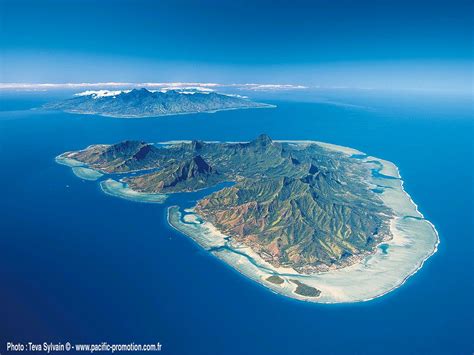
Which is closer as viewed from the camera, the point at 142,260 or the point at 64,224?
the point at 142,260

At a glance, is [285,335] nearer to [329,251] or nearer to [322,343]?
[322,343]

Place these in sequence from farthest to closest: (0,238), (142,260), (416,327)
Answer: (0,238)
(142,260)
(416,327)

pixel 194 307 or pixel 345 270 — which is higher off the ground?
pixel 194 307

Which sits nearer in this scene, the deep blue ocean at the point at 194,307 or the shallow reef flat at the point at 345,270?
the deep blue ocean at the point at 194,307

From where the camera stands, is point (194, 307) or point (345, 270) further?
point (345, 270)

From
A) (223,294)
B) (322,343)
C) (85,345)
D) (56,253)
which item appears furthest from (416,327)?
(56,253)

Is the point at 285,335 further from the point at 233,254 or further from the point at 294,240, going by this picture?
the point at 294,240

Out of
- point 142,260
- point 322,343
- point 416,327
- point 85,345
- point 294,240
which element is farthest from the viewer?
point 294,240

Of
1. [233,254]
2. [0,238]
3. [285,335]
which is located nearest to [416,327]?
Answer: [285,335]

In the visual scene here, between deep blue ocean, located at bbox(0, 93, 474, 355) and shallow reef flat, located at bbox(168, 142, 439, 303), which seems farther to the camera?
shallow reef flat, located at bbox(168, 142, 439, 303)
